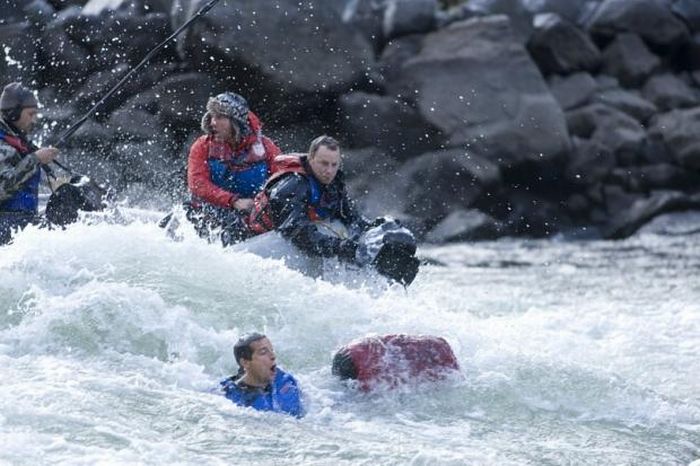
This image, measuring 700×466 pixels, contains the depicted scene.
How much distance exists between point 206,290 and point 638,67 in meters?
12.7

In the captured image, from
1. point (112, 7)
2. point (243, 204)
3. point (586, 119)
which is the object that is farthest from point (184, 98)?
point (243, 204)

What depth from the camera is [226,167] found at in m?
10.6

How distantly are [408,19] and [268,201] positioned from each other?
10115mm

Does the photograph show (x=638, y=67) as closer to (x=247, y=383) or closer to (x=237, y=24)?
(x=237, y=24)

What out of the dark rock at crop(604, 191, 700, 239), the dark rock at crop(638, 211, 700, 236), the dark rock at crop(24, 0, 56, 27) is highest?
the dark rock at crop(24, 0, 56, 27)

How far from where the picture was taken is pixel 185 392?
25.4ft

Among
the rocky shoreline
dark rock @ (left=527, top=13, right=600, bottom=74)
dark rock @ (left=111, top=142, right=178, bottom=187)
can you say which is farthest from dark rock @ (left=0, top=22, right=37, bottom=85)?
dark rock @ (left=527, top=13, right=600, bottom=74)

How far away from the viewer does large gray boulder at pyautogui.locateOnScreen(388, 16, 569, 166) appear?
18594 millimetres

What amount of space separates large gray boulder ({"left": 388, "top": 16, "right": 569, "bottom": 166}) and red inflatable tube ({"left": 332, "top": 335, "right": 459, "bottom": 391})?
33.8 ft

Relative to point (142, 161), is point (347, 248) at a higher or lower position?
lower

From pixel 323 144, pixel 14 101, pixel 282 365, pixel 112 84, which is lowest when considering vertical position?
pixel 282 365

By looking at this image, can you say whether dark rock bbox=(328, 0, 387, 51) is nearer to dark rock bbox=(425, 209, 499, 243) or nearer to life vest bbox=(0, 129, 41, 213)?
dark rock bbox=(425, 209, 499, 243)

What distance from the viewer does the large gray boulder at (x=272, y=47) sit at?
18188 mm

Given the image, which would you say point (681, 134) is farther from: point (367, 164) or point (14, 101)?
point (14, 101)
